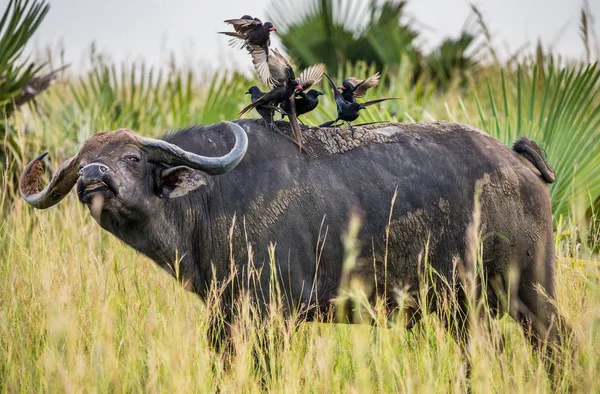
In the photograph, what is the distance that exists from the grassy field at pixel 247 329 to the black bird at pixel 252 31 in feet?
4.72

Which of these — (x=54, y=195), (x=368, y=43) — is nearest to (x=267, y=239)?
(x=54, y=195)

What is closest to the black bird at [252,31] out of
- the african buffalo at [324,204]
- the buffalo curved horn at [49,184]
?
the african buffalo at [324,204]

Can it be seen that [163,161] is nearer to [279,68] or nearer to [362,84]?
[279,68]

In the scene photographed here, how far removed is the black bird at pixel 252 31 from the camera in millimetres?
4520

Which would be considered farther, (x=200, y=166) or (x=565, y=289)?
(x=565, y=289)

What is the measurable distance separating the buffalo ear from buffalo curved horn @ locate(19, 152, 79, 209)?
47 cm

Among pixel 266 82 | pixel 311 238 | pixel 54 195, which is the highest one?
pixel 266 82

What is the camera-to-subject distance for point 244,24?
452 centimetres

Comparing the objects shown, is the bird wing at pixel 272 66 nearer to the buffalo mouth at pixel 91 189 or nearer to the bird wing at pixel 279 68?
the bird wing at pixel 279 68

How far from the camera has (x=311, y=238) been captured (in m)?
4.50

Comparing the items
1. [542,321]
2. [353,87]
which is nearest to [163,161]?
[353,87]

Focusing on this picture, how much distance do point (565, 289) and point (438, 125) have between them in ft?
4.58

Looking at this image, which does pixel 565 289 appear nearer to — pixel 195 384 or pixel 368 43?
pixel 195 384

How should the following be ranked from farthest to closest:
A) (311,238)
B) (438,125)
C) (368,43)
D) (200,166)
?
1. (368,43)
2. (438,125)
3. (311,238)
4. (200,166)
